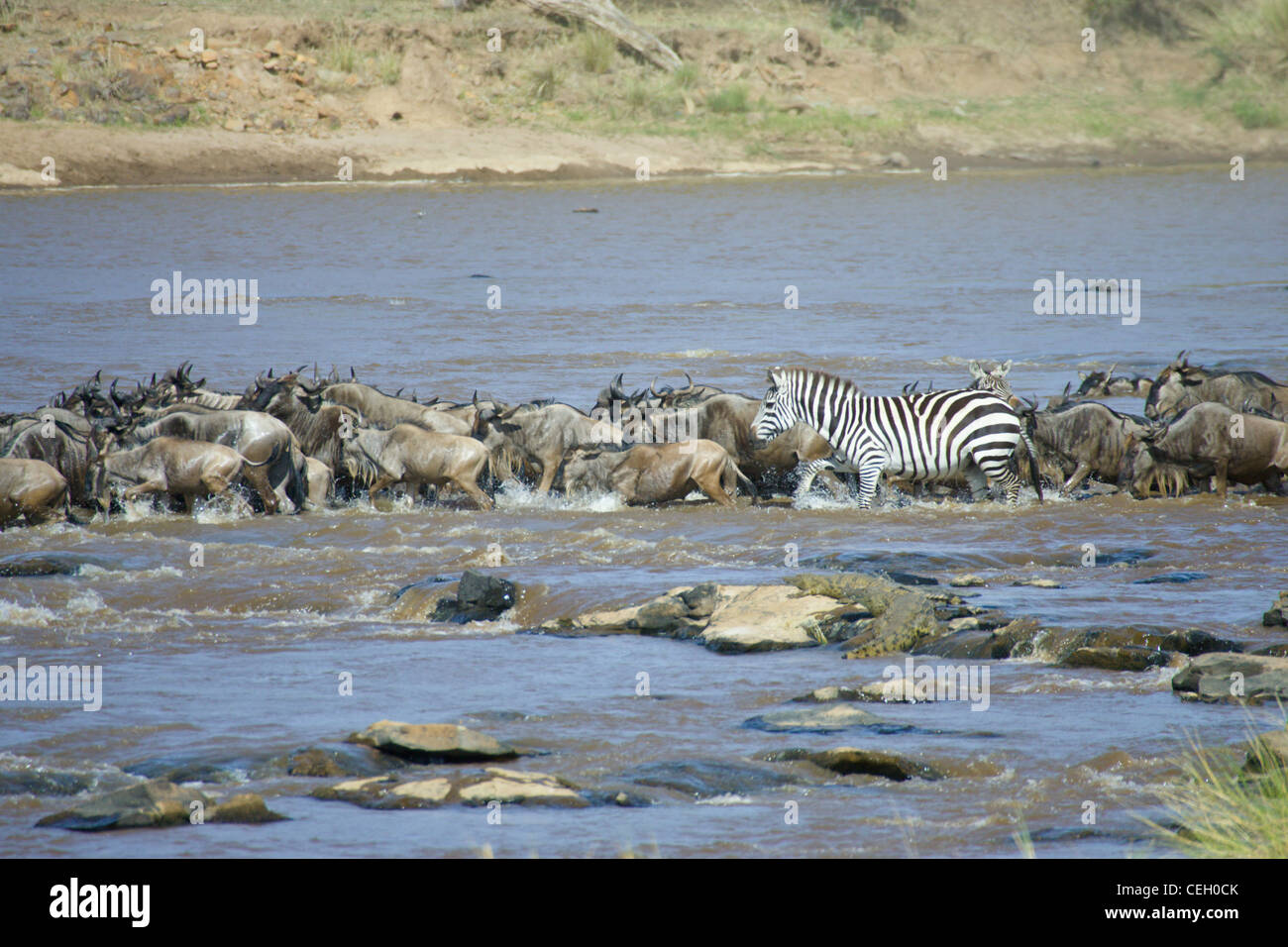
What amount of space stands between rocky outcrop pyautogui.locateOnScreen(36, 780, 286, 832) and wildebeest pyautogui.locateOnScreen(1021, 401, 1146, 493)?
28.4ft

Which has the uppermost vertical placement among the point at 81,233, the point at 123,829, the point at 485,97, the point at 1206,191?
the point at 485,97

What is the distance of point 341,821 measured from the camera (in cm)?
580

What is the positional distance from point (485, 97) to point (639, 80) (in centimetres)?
546

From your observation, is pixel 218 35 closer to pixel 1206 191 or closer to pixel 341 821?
pixel 1206 191

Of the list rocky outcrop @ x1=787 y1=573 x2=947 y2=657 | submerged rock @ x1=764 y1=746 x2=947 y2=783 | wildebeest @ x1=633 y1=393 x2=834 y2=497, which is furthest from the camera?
wildebeest @ x1=633 y1=393 x2=834 y2=497

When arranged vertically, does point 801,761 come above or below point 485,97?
below

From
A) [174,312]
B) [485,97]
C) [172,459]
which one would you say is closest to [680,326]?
[174,312]

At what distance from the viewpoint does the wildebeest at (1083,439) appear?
13.1 m

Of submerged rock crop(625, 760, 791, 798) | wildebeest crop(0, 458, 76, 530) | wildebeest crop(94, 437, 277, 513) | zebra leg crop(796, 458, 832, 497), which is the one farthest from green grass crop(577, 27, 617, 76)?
submerged rock crop(625, 760, 791, 798)

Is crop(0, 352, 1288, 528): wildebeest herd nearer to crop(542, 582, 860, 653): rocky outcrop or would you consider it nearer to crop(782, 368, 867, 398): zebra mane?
crop(782, 368, 867, 398): zebra mane

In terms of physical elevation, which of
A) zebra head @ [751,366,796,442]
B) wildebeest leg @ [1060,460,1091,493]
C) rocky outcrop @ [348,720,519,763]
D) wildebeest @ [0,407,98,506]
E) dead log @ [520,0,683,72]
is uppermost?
dead log @ [520,0,683,72]

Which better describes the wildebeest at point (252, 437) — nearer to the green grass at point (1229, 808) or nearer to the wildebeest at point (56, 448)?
the wildebeest at point (56, 448)

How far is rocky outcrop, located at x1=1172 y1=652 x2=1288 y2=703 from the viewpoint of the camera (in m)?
7.29

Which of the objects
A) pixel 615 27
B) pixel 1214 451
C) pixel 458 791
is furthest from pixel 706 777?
pixel 615 27
